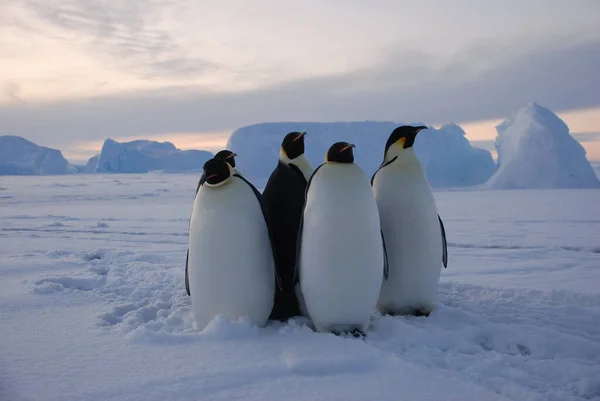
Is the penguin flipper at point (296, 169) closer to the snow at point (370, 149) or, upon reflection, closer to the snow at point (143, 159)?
the snow at point (370, 149)

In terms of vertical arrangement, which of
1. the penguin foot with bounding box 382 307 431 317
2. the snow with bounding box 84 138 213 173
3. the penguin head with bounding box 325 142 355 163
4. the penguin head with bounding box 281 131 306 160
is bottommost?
the penguin foot with bounding box 382 307 431 317

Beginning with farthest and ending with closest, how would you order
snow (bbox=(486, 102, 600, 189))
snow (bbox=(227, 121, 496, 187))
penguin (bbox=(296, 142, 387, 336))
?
snow (bbox=(227, 121, 496, 187))
snow (bbox=(486, 102, 600, 189))
penguin (bbox=(296, 142, 387, 336))

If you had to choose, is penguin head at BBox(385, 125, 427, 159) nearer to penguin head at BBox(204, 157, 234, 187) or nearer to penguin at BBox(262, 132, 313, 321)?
penguin at BBox(262, 132, 313, 321)

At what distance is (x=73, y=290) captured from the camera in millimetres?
3994

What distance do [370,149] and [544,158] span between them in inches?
333

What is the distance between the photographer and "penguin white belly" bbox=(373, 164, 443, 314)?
3346mm

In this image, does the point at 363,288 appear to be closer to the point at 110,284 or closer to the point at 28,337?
the point at 28,337

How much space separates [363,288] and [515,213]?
10.0 m

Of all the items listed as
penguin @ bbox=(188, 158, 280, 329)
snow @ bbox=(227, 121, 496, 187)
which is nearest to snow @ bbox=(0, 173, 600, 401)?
penguin @ bbox=(188, 158, 280, 329)

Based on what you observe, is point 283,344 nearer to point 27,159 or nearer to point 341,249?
point 341,249

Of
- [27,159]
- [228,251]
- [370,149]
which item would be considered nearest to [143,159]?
[27,159]

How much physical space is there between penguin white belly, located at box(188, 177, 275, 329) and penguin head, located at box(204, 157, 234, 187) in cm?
4

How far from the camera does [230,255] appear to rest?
9.68ft

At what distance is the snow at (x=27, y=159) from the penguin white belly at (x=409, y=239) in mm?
44115
